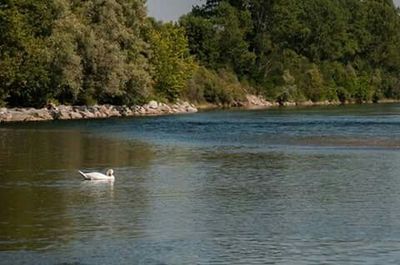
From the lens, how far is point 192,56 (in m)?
124

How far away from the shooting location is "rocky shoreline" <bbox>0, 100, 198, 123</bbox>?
75.4 m

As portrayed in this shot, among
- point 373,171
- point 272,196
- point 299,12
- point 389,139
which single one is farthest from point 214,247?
point 299,12

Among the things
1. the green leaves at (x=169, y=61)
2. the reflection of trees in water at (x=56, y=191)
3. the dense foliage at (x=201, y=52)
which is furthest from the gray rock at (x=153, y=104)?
the reflection of trees in water at (x=56, y=191)

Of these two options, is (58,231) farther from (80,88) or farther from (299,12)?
(299,12)

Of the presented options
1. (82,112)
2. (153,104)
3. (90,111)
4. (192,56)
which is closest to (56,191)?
(82,112)

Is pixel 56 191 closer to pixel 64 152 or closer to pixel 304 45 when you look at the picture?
pixel 64 152

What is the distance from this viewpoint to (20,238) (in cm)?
2169

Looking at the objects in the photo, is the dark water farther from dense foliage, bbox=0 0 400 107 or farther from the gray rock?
the gray rock

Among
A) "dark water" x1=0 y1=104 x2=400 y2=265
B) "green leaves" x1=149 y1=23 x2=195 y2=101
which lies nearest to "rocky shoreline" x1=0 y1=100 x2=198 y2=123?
"green leaves" x1=149 y1=23 x2=195 y2=101

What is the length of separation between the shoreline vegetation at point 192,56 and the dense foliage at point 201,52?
0.43ft

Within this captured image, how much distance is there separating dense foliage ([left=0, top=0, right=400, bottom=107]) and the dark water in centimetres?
2630

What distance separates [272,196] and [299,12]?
126751 mm

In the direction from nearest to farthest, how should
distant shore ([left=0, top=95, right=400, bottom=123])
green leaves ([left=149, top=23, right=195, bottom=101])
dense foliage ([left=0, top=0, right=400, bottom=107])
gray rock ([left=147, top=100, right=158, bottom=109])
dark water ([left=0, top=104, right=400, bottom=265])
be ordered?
dark water ([left=0, top=104, right=400, bottom=265]) → distant shore ([left=0, top=95, right=400, bottom=123]) → dense foliage ([left=0, top=0, right=400, bottom=107]) → gray rock ([left=147, top=100, right=158, bottom=109]) → green leaves ([left=149, top=23, right=195, bottom=101])

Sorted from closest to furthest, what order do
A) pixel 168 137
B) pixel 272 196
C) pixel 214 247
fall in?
pixel 214 247 → pixel 272 196 → pixel 168 137
